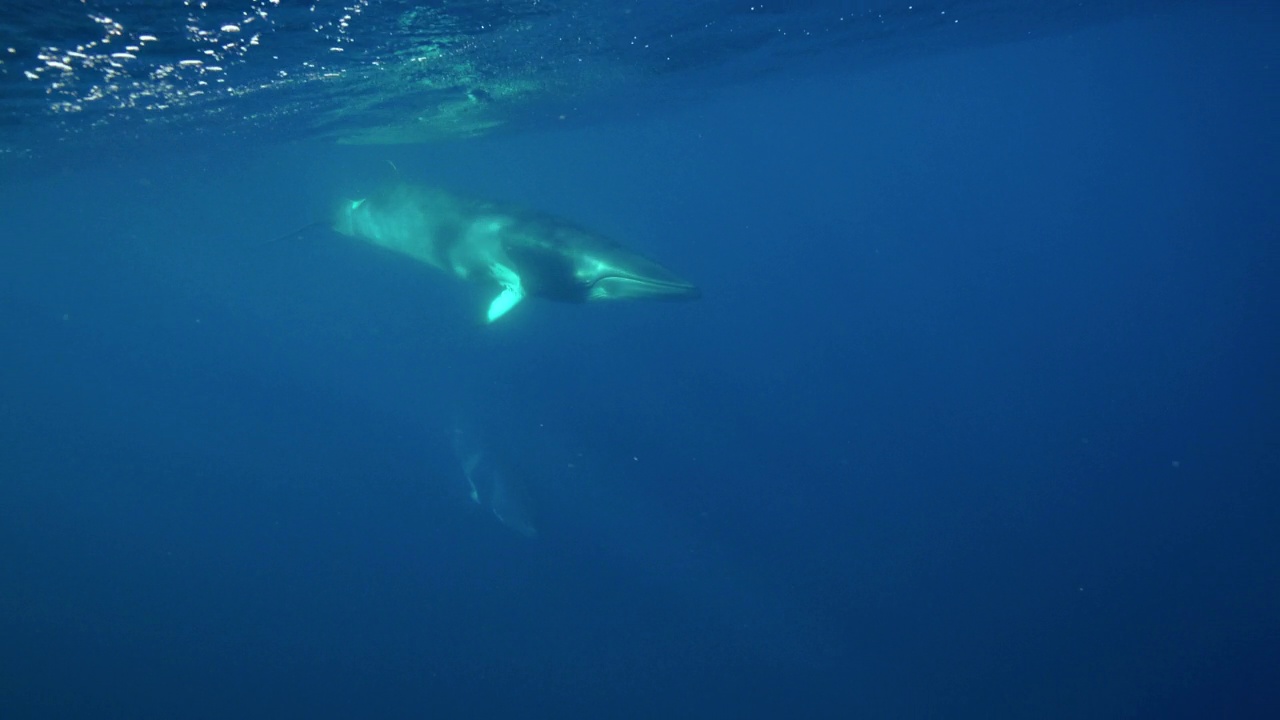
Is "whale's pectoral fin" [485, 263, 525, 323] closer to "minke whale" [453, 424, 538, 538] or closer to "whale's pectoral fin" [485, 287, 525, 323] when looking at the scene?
"whale's pectoral fin" [485, 287, 525, 323]

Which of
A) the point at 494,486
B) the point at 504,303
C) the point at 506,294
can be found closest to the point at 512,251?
the point at 506,294

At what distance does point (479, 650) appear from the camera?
1509cm

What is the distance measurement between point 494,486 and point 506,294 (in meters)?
9.92

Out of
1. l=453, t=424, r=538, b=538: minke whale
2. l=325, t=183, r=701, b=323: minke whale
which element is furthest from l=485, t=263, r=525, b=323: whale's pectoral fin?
l=453, t=424, r=538, b=538: minke whale

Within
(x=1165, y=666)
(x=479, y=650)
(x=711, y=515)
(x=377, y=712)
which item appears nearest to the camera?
(x=1165, y=666)

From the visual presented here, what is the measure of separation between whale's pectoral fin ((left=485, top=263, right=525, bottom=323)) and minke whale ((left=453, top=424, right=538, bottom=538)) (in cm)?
817

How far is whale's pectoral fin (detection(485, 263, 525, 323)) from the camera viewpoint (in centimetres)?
1075

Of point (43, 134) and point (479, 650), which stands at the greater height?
point (43, 134)

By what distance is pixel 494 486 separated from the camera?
773 inches

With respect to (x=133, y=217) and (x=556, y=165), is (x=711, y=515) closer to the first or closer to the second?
(x=556, y=165)

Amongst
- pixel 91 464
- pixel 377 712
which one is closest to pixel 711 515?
pixel 377 712

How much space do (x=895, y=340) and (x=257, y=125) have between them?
24.4m

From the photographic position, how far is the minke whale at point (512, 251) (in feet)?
31.5

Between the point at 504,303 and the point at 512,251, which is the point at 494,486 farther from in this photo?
the point at 512,251
